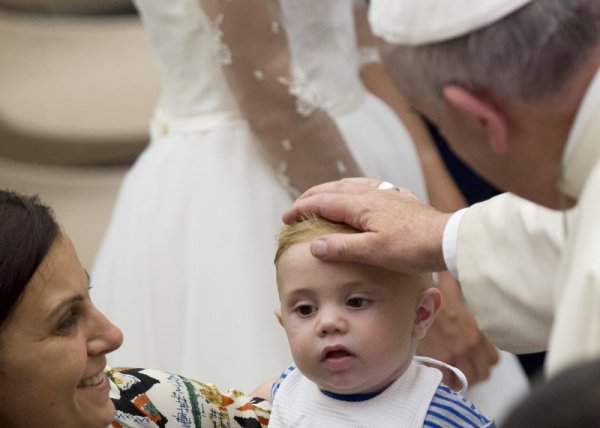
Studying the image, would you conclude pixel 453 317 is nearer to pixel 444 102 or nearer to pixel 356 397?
pixel 356 397

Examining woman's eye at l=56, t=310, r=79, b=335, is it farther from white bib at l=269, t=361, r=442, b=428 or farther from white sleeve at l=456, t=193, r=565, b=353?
white sleeve at l=456, t=193, r=565, b=353

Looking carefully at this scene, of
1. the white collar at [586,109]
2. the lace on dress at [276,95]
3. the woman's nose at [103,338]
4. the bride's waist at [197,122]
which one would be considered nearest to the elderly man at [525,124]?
the white collar at [586,109]

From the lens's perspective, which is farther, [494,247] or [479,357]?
[479,357]

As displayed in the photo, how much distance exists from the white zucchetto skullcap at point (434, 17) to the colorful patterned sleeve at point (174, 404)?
0.65 meters

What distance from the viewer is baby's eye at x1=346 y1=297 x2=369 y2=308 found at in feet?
6.15

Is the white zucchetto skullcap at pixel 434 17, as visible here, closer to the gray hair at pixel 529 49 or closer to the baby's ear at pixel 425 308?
the gray hair at pixel 529 49

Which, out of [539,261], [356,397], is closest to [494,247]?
[539,261]

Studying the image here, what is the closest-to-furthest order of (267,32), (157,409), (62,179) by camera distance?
(157,409)
(267,32)
(62,179)

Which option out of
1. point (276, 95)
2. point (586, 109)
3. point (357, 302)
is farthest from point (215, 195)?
point (586, 109)

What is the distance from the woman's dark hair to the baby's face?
1.16 ft

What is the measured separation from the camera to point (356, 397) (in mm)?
1885

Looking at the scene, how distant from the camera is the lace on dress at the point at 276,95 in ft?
8.55

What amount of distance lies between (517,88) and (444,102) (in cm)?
11

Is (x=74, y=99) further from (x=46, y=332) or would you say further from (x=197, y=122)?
(x=46, y=332)
